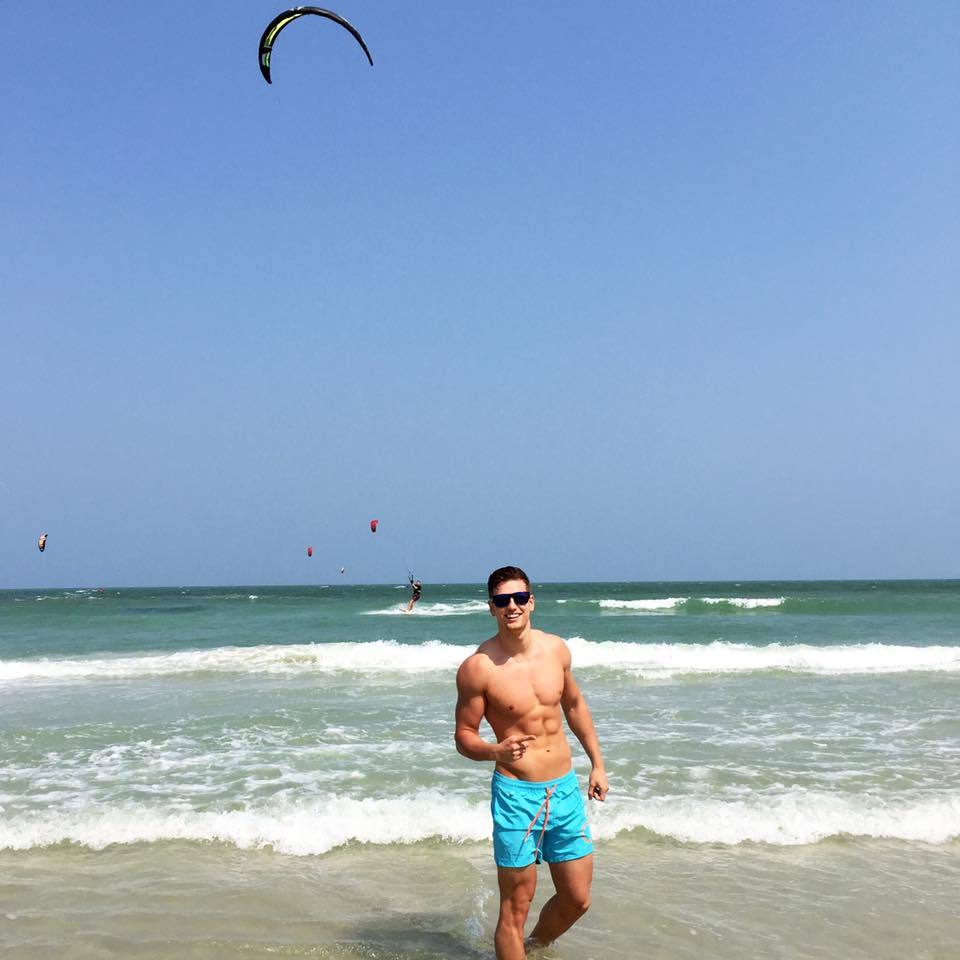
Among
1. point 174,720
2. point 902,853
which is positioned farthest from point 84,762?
point 902,853

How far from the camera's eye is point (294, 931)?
14.4ft

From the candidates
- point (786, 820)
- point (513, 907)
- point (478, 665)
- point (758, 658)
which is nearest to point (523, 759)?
point (478, 665)

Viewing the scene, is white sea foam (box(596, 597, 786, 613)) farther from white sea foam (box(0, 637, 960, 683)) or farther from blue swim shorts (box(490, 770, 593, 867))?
blue swim shorts (box(490, 770, 593, 867))

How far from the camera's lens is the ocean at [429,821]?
4.39 metres

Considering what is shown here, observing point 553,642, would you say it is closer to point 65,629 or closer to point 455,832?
point 455,832

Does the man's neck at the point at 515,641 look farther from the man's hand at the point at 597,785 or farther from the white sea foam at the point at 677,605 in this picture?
the white sea foam at the point at 677,605

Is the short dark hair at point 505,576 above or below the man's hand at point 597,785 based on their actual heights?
above

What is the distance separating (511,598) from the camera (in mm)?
3615

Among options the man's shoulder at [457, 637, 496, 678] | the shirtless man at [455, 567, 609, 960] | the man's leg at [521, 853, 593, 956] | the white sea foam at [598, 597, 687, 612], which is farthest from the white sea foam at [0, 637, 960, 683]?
the white sea foam at [598, 597, 687, 612]

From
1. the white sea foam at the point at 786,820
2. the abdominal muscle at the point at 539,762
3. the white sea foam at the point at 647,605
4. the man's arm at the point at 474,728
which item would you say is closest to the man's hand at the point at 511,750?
the man's arm at the point at 474,728

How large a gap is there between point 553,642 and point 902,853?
11.9ft

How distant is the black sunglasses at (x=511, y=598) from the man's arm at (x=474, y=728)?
275 millimetres

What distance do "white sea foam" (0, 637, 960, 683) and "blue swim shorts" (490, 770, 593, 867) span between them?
11212 millimetres

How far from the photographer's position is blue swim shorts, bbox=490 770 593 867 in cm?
350
